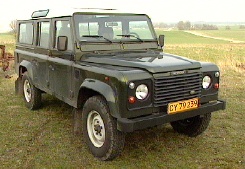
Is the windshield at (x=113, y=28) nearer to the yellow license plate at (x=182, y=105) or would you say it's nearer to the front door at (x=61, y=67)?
the front door at (x=61, y=67)

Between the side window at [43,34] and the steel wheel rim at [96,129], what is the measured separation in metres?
2.01

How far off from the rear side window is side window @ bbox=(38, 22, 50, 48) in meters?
0.48

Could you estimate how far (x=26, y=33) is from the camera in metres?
6.79

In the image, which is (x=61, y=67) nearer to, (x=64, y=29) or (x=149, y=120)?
(x=64, y=29)

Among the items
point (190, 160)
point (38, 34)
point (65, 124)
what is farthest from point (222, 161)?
point (38, 34)

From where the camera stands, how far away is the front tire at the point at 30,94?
654 cm

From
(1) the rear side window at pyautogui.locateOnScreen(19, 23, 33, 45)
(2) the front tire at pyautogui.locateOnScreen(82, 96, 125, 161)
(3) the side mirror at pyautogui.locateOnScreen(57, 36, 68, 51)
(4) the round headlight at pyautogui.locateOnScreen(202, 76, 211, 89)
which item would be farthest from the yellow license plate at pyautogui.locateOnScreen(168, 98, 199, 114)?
(1) the rear side window at pyautogui.locateOnScreen(19, 23, 33, 45)

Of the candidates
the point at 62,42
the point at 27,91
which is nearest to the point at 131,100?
the point at 62,42

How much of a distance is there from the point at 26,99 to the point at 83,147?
2913 millimetres

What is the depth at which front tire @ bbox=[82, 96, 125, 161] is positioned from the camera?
154 inches

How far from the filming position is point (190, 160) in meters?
4.25

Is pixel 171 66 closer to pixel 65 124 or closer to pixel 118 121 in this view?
pixel 118 121

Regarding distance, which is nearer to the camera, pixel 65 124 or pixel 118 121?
pixel 118 121

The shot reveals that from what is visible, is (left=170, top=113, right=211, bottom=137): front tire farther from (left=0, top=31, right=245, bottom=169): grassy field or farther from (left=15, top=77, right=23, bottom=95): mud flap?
(left=15, top=77, right=23, bottom=95): mud flap
